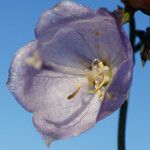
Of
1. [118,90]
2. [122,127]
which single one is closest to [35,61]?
[118,90]

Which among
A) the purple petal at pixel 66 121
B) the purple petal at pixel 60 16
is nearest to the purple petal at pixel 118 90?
the purple petal at pixel 66 121

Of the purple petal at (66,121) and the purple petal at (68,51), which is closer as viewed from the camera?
the purple petal at (66,121)

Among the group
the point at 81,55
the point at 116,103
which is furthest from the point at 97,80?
the point at 116,103

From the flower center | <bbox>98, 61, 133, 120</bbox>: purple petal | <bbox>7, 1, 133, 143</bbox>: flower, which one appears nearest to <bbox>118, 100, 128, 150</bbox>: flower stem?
<bbox>98, 61, 133, 120</bbox>: purple petal

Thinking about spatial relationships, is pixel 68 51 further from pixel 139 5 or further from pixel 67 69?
pixel 139 5

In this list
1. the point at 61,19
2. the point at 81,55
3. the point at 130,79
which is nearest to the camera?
the point at 130,79

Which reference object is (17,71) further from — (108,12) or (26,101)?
(108,12)

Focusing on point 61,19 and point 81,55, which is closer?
point 61,19

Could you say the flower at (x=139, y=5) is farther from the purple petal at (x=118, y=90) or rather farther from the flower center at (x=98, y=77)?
the flower center at (x=98, y=77)
